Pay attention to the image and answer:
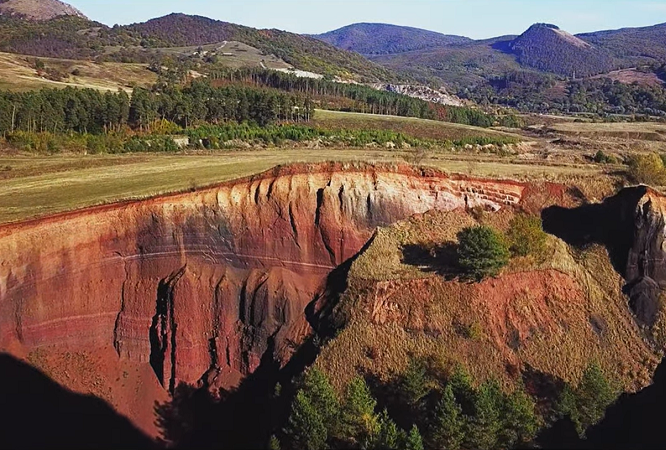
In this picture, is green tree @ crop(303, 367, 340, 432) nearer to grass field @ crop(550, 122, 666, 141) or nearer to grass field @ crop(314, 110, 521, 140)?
grass field @ crop(314, 110, 521, 140)

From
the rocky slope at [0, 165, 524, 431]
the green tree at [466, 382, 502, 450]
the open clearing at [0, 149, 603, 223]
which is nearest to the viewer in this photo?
the green tree at [466, 382, 502, 450]

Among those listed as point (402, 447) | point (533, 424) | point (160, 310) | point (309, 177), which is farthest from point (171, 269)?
point (533, 424)

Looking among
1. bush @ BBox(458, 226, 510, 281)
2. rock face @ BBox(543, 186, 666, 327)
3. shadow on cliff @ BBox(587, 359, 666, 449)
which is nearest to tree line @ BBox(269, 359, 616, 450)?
shadow on cliff @ BBox(587, 359, 666, 449)

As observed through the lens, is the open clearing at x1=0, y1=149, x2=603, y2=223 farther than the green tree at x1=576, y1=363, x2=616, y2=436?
Yes

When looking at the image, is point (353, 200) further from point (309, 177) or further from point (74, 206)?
point (74, 206)

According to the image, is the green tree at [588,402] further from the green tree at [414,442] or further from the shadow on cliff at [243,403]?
the shadow on cliff at [243,403]

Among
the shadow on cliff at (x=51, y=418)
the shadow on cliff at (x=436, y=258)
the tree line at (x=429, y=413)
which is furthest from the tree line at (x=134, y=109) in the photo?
the tree line at (x=429, y=413)
